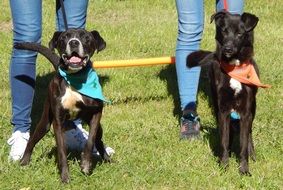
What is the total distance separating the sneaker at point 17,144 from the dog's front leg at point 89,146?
0.64 meters

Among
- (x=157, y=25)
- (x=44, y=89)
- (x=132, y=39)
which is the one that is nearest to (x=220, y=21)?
(x=44, y=89)

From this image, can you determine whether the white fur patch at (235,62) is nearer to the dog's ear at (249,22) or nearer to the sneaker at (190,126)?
the dog's ear at (249,22)

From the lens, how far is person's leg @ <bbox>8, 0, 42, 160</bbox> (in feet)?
14.9

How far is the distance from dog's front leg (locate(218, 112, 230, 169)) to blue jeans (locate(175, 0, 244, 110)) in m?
0.90

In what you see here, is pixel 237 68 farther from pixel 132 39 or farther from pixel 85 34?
pixel 132 39

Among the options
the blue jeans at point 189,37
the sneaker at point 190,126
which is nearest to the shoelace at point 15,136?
the sneaker at point 190,126

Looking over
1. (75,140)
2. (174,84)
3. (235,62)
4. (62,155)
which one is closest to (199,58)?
(235,62)

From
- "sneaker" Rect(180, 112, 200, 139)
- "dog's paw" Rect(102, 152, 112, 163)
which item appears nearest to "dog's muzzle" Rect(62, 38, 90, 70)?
"dog's paw" Rect(102, 152, 112, 163)

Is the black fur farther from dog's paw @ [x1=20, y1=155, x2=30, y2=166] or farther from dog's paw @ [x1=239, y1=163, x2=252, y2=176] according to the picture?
dog's paw @ [x1=20, y1=155, x2=30, y2=166]

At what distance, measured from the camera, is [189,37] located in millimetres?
5223

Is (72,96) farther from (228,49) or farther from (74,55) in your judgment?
(228,49)

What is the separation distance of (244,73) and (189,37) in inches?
39.7

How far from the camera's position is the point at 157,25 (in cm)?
909

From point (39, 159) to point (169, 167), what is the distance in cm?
98
